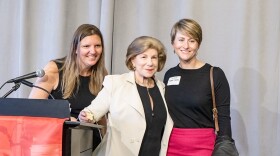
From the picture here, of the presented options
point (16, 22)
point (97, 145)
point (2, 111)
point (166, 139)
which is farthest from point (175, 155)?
point (16, 22)

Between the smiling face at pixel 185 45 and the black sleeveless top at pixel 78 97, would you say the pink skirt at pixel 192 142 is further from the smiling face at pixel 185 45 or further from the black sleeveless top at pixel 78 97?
the black sleeveless top at pixel 78 97

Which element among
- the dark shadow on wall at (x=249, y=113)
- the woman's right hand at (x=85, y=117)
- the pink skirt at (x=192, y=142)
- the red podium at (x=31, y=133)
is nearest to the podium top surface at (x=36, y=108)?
the red podium at (x=31, y=133)

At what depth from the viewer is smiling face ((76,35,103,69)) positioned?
78.6 inches

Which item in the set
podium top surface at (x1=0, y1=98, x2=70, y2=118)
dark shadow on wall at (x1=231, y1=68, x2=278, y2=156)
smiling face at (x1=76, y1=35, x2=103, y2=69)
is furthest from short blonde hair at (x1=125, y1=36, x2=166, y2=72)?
dark shadow on wall at (x1=231, y1=68, x2=278, y2=156)

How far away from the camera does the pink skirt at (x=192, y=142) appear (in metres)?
1.76

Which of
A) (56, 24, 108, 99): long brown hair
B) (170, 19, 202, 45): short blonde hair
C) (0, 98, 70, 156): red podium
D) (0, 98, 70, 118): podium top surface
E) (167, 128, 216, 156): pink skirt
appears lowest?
(167, 128, 216, 156): pink skirt

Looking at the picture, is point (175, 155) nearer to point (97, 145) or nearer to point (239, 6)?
point (97, 145)

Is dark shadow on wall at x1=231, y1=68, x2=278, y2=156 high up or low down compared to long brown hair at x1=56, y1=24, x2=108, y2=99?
down

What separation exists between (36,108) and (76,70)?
83 centimetres

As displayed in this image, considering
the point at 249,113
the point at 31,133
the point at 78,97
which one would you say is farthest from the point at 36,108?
the point at 249,113

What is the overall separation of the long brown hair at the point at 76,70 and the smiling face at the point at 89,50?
2 cm

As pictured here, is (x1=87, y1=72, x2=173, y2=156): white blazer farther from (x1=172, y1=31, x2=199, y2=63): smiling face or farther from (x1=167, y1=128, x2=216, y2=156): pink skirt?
(x1=172, y1=31, x2=199, y2=63): smiling face

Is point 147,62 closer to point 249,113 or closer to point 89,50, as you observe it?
point 89,50

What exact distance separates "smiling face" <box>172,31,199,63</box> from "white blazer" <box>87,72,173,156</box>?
320 mm
